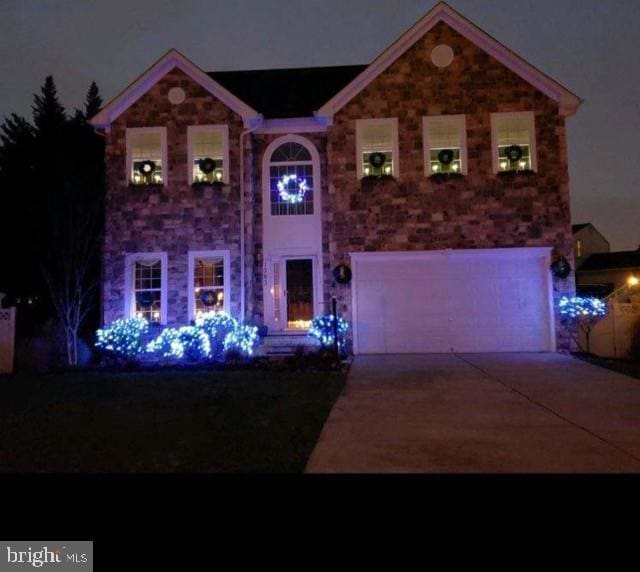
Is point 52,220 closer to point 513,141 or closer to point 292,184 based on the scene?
point 292,184

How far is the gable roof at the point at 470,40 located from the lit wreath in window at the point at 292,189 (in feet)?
5.79

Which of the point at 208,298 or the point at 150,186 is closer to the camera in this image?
the point at 208,298

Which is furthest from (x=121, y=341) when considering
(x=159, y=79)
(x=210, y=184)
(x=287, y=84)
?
(x=287, y=84)

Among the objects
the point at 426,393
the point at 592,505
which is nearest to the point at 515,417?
the point at 426,393

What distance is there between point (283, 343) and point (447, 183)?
5693 mm

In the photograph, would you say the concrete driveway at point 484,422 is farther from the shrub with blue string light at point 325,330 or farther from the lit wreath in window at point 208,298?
the lit wreath in window at point 208,298

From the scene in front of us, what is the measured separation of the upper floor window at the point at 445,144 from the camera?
1379cm

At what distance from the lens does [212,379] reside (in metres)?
10.2

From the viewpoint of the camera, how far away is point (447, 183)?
1376cm

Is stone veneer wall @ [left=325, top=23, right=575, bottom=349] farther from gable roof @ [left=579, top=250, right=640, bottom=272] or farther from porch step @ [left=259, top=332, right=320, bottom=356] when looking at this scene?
gable roof @ [left=579, top=250, right=640, bottom=272]

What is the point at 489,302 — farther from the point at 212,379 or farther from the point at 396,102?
the point at 212,379

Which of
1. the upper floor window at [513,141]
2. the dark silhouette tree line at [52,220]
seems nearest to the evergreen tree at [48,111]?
the dark silhouette tree line at [52,220]

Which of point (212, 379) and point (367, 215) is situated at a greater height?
point (367, 215)

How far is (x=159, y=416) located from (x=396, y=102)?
10.2 m
